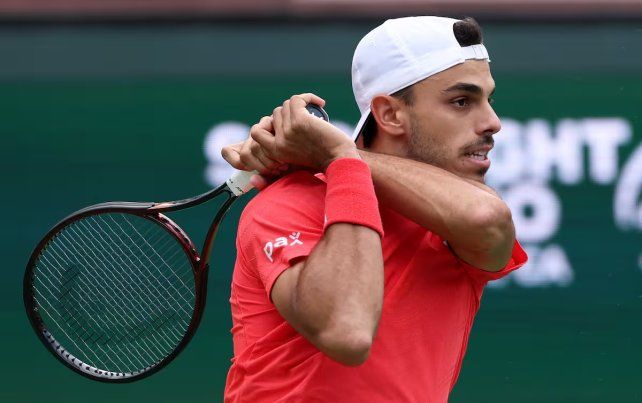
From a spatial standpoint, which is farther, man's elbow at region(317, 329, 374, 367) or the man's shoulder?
the man's shoulder

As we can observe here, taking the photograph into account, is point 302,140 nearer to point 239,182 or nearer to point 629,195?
point 239,182

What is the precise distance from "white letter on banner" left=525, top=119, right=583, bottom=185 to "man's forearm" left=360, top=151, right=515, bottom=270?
2.53 m

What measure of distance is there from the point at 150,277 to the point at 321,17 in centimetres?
191

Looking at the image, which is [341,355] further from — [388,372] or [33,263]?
[33,263]

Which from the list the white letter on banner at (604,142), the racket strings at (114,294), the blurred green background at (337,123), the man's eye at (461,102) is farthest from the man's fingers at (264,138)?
the white letter on banner at (604,142)

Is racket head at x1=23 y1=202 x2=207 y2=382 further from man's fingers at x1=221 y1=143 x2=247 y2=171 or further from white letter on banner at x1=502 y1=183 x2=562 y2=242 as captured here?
white letter on banner at x1=502 y1=183 x2=562 y2=242

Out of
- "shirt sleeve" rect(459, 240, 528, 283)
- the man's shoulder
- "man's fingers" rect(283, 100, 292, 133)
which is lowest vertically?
"shirt sleeve" rect(459, 240, 528, 283)

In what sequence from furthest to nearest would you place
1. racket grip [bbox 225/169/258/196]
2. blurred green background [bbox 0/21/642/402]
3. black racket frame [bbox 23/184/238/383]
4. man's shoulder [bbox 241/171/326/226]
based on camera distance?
blurred green background [bbox 0/21/642/402], black racket frame [bbox 23/184/238/383], racket grip [bbox 225/169/258/196], man's shoulder [bbox 241/171/326/226]

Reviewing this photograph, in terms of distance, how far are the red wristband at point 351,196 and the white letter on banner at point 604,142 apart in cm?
286

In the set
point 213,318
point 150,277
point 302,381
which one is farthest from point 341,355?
point 213,318

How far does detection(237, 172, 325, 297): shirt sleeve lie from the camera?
8.12 feet

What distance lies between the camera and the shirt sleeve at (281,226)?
97.4 inches

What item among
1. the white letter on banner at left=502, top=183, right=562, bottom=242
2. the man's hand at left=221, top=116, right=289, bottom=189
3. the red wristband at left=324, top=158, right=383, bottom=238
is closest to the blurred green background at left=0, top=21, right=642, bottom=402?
the white letter on banner at left=502, top=183, right=562, bottom=242

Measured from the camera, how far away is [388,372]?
101 inches
